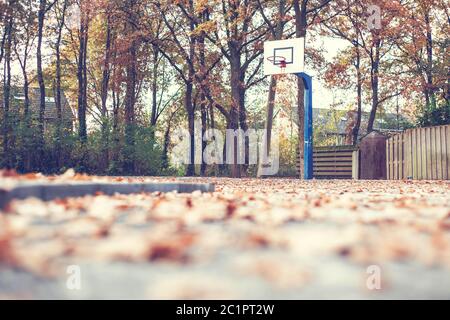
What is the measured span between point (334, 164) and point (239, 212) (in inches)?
745

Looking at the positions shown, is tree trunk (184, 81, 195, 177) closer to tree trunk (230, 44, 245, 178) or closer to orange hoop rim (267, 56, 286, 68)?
tree trunk (230, 44, 245, 178)

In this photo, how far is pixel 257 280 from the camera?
145cm

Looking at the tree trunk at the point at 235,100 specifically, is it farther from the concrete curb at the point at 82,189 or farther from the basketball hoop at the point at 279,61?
the concrete curb at the point at 82,189

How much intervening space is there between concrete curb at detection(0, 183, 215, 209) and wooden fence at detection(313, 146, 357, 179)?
15.3 metres

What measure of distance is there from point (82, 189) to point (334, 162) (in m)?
18.1

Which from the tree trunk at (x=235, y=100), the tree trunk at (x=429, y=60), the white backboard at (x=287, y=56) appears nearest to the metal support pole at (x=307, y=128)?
the white backboard at (x=287, y=56)

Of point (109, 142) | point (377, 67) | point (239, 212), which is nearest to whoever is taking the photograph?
point (239, 212)

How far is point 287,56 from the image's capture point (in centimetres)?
1819

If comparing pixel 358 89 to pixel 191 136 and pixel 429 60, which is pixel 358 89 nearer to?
pixel 429 60

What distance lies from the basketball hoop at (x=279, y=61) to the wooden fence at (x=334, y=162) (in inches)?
A: 187

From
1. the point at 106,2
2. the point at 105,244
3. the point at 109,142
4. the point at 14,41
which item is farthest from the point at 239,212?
the point at 14,41

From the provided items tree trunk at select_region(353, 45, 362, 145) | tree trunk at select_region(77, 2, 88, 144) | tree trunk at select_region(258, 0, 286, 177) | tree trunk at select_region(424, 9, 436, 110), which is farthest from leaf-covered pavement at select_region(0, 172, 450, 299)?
tree trunk at select_region(353, 45, 362, 145)
